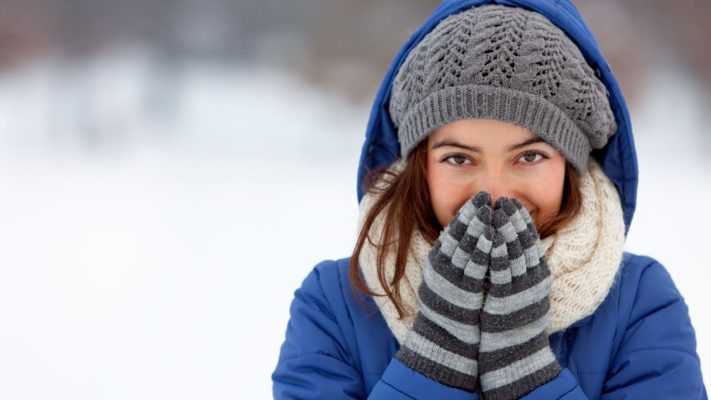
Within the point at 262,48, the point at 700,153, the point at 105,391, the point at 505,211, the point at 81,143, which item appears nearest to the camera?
the point at 505,211

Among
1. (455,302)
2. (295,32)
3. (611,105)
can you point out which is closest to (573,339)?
(455,302)

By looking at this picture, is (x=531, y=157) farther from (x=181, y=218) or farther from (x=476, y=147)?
(x=181, y=218)

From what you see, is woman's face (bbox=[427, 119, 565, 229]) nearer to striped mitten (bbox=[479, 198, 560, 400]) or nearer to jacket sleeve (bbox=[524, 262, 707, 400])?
striped mitten (bbox=[479, 198, 560, 400])

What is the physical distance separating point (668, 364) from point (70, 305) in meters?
1.99

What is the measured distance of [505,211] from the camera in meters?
1.12

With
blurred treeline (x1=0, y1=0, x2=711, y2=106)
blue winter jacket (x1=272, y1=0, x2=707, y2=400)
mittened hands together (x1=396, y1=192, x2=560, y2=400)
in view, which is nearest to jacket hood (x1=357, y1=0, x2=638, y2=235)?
blue winter jacket (x1=272, y1=0, x2=707, y2=400)

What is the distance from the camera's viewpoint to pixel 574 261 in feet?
3.94

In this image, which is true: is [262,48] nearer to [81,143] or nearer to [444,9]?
[81,143]

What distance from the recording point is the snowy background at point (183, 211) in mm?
2508

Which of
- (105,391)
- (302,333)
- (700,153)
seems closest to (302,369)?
(302,333)

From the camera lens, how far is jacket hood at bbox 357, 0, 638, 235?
4.08 ft

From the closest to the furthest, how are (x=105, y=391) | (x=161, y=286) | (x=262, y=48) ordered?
1. (x=105, y=391)
2. (x=161, y=286)
3. (x=262, y=48)

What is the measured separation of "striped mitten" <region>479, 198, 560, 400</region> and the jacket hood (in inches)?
9.2

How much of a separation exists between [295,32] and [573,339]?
10.8 ft
